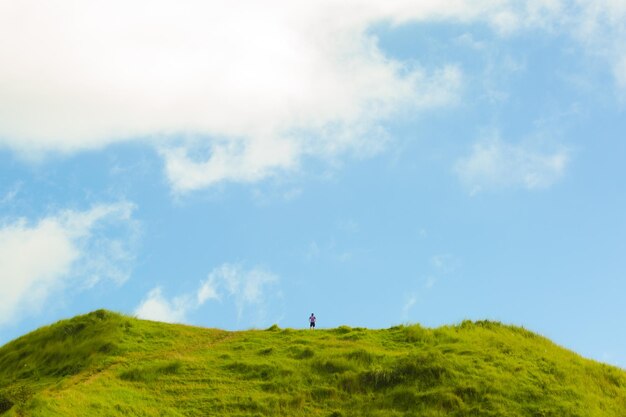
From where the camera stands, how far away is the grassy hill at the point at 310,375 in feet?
115

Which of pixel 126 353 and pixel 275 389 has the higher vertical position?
pixel 126 353

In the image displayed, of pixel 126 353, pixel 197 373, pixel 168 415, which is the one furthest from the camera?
pixel 126 353

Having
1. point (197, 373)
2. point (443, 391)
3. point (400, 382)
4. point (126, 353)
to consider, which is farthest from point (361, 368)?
point (126, 353)

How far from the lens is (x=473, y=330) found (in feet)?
148

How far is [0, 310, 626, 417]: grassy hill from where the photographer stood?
115 ft

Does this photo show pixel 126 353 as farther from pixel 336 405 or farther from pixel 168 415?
pixel 336 405

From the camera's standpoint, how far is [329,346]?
43125 mm

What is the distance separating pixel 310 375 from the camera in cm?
3888

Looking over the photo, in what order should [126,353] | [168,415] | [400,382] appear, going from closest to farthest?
1. [168,415]
2. [400,382]
3. [126,353]

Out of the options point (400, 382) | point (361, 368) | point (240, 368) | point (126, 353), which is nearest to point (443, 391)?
point (400, 382)

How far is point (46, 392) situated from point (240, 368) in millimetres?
10564

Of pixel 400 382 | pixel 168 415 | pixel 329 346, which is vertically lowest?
pixel 168 415

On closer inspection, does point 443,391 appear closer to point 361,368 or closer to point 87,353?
point 361,368

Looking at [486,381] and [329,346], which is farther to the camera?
[329,346]
